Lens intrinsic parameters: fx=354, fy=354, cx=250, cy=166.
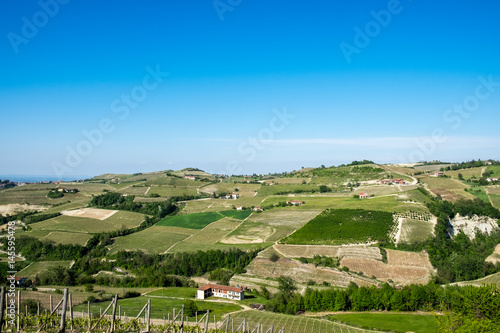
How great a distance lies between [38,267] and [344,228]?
174 feet

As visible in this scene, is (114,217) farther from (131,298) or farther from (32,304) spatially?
(32,304)

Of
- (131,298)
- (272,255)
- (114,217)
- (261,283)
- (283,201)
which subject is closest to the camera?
(131,298)

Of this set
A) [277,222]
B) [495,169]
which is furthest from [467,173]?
[277,222]

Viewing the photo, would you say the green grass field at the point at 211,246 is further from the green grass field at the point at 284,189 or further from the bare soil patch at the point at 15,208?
the bare soil patch at the point at 15,208

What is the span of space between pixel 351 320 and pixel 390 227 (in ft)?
103

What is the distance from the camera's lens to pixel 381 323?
36.3 metres

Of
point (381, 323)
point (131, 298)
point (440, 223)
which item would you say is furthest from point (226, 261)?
point (440, 223)

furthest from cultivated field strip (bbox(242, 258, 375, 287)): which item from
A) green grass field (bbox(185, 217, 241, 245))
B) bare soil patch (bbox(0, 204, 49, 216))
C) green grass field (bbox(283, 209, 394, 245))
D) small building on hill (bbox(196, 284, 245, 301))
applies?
bare soil patch (bbox(0, 204, 49, 216))

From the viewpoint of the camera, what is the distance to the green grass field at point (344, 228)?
2406 inches

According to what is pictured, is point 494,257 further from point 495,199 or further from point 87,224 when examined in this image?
point 87,224

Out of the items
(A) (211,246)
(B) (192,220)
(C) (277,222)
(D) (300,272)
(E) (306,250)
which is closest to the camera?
(D) (300,272)

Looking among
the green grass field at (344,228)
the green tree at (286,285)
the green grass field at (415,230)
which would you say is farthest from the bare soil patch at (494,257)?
the green tree at (286,285)

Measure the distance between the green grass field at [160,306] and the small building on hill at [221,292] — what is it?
2.42m

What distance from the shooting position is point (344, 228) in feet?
216
